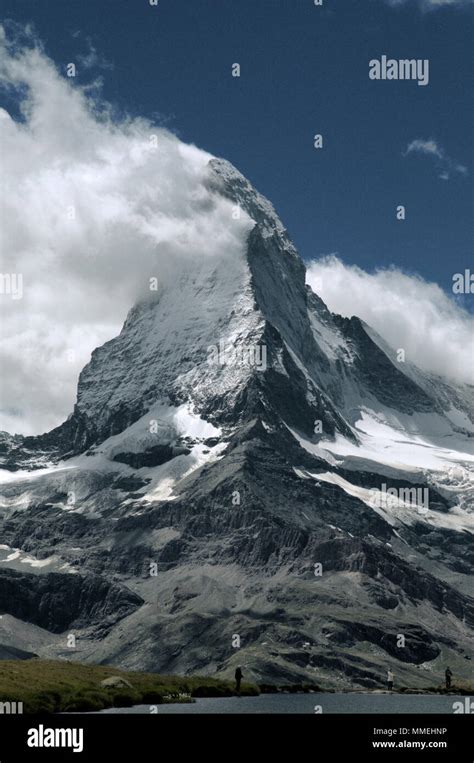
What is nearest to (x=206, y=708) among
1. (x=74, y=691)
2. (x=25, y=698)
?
(x=74, y=691)
